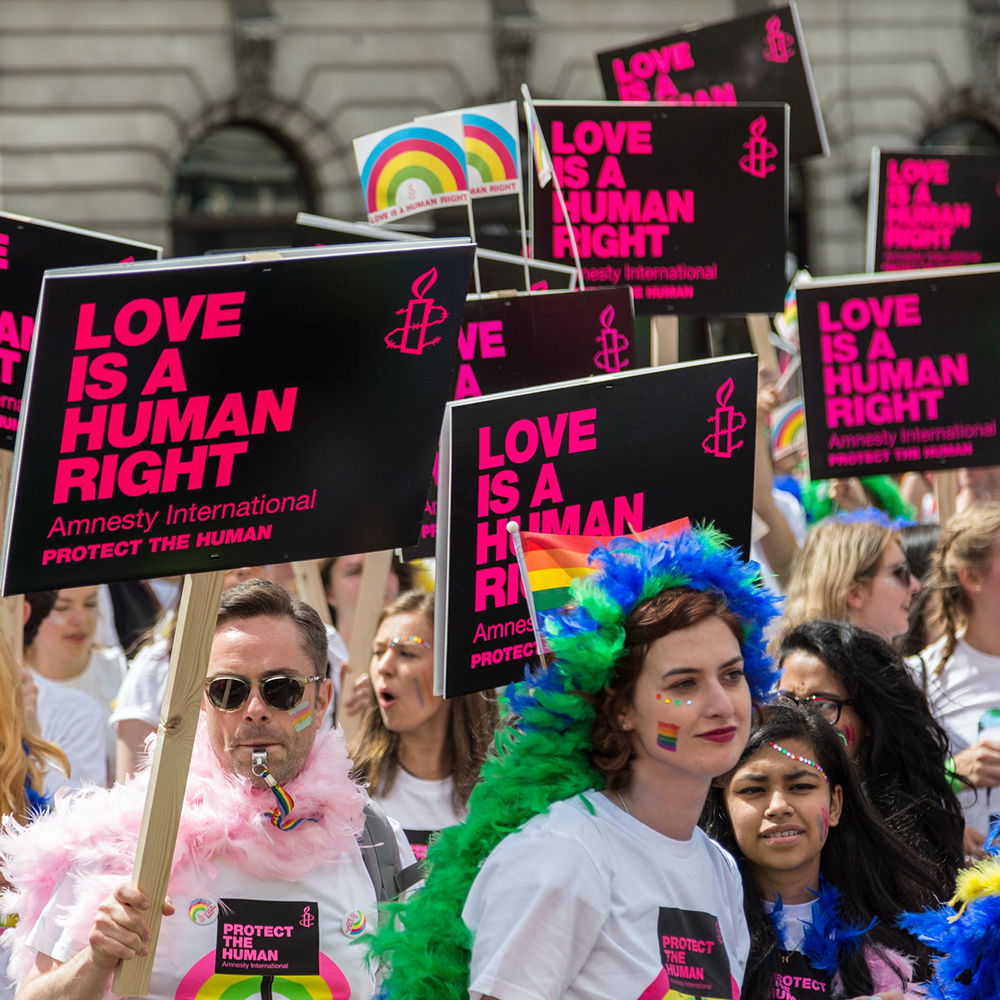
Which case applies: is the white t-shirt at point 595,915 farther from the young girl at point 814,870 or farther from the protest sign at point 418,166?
the protest sign at point 418,166

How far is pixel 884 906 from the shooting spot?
308 cm

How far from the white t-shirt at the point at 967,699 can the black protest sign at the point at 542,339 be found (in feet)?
3.91

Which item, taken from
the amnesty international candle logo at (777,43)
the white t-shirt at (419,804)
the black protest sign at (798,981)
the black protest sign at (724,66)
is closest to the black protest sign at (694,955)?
the black protest sign at (798,981)

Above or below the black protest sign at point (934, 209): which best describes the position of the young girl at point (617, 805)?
below

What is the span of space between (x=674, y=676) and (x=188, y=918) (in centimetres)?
105

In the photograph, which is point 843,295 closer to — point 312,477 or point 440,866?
point 312,477

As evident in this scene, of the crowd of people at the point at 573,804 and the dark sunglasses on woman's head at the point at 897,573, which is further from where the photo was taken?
the dark sunglasses on woman's head at the point at 897,573

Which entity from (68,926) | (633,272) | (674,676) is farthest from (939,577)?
(68,926)

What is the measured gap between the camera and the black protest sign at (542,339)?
14.2ft

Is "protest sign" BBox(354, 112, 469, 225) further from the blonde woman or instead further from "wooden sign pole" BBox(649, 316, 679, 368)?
the blonde woman

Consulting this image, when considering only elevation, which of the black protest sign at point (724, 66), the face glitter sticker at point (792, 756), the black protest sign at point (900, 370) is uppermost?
the black protest sign at point (724, 66)

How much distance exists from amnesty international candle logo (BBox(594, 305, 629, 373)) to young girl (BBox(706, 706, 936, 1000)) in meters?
1.47

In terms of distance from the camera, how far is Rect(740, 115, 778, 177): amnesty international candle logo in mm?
5129

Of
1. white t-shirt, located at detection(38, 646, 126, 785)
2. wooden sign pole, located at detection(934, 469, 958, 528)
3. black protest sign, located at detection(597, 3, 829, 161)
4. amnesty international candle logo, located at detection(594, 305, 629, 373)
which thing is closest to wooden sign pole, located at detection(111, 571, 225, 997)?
amnesty international candle logo, located at detection(594, 305, 629, 373)
